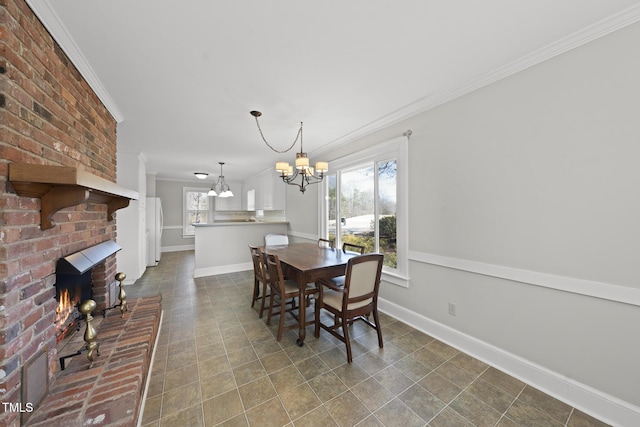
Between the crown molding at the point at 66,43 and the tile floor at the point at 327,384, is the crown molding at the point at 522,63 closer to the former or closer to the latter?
the tile floor at the point at 327,384

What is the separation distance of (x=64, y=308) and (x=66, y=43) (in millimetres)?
1836

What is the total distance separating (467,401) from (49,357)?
2655 mm

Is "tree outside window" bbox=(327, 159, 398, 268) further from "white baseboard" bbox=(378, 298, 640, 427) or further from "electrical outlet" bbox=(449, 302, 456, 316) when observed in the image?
"white baseboard" bbox=(378, 298, 640, 427)

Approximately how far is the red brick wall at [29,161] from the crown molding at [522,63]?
2.89 m

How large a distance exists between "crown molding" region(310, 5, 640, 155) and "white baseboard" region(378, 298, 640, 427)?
230 cm

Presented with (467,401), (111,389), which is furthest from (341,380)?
(111,389)

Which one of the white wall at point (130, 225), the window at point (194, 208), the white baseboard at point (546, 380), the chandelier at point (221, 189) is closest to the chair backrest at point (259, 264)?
the white baseboard at point (546, 380)

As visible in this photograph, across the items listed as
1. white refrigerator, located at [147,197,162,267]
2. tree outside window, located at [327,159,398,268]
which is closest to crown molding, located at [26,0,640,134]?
tree outside window, located at [327,159,398,268]

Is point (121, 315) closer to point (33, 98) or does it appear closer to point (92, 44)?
point (33, 98)

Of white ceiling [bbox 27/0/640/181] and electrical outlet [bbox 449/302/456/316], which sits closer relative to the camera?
white ceiling [bbox 27/0/640/181]

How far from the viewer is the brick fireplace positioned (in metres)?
1.03

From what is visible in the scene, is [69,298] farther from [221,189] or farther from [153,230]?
[221,189]

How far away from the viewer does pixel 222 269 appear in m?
4.88

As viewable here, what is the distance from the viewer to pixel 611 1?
1.32 meters
